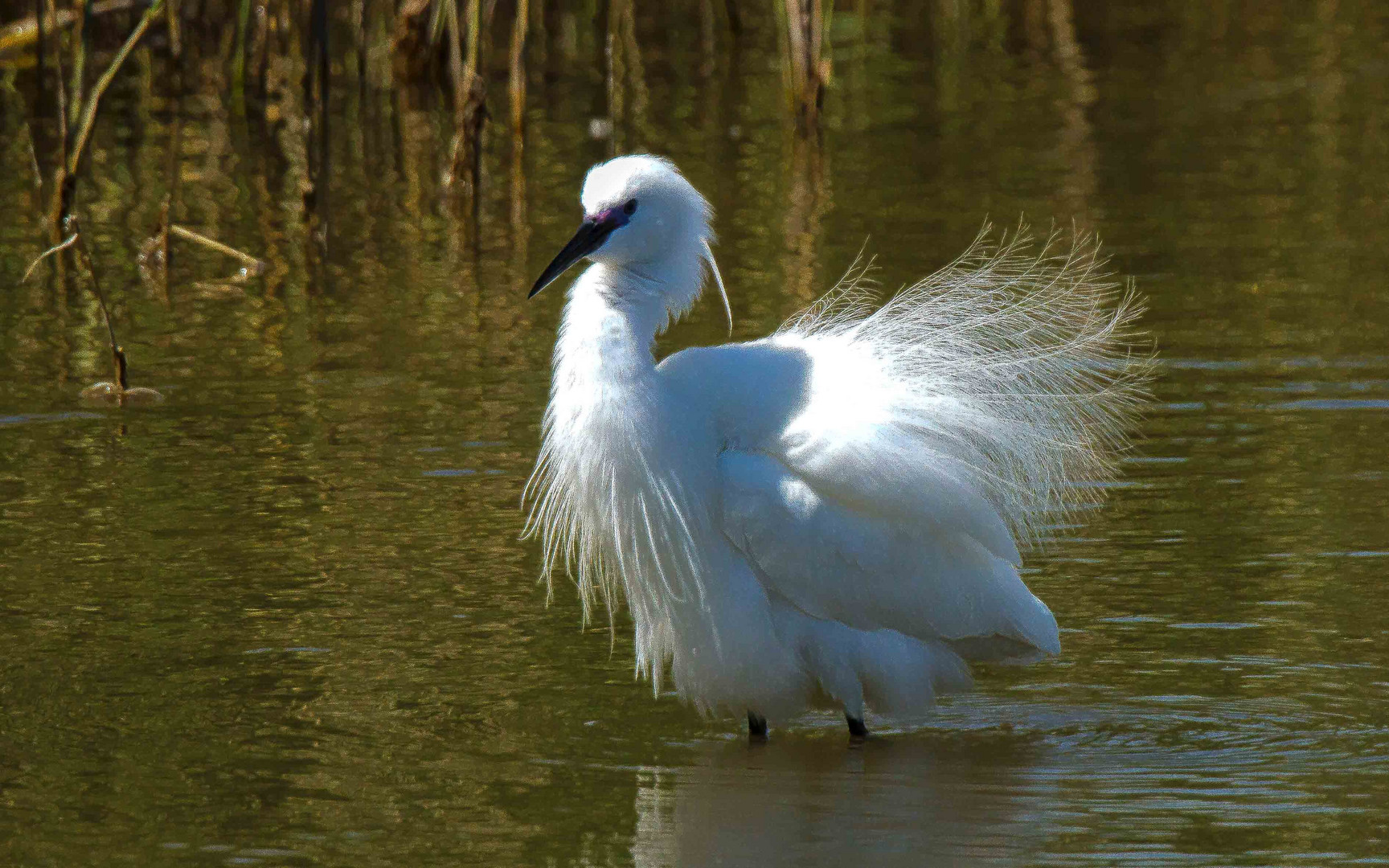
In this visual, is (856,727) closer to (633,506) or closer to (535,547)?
(633,506)

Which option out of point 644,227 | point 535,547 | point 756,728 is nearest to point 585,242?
point 644,227

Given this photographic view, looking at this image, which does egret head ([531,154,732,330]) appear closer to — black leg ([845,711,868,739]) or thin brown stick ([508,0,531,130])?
black leg ([845,711,868,739])

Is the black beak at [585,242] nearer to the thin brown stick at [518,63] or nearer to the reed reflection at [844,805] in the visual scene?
the reed reflection at [844,805]

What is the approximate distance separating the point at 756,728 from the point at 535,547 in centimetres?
169

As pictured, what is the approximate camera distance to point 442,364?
943 cm

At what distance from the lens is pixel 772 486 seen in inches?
208

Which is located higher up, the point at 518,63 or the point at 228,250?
the point at 518,63

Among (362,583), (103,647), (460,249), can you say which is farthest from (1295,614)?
(460,249)

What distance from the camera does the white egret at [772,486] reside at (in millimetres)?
5301

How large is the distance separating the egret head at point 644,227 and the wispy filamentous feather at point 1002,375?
0.49 m

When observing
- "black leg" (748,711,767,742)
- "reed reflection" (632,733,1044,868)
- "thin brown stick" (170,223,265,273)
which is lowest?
"reed reflection" (632,733,1044,868)

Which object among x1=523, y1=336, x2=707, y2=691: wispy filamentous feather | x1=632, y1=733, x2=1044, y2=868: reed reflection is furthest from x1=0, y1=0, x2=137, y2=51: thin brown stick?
x1=632, y1=733, x2=1044, y2=868: reed reflection

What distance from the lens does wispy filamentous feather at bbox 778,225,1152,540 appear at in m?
5.54

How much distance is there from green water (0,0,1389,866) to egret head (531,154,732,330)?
1164mm
